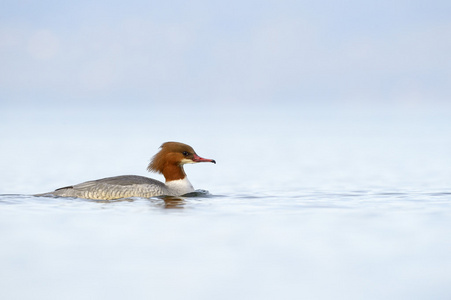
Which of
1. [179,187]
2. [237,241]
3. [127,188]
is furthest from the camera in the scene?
[179,187]

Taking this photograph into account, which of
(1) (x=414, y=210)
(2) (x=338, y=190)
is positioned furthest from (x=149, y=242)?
(2) (x=338, y=190)

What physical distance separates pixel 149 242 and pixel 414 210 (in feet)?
14.0

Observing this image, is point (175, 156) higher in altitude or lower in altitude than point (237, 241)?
higher

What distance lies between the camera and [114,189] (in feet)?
44.1

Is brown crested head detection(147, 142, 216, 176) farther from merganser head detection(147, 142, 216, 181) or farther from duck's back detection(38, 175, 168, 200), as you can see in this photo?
duck's back detection(38, 175, 168, 200)

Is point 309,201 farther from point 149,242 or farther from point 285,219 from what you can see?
point 149,242

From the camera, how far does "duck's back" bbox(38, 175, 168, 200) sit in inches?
528

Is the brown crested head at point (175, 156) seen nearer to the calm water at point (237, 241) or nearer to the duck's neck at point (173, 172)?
the duck's neck at point (173, 172)

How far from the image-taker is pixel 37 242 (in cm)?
938

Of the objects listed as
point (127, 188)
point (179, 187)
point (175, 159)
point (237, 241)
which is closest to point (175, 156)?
point (175, 159)

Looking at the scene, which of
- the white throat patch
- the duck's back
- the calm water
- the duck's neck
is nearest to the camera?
the calm water

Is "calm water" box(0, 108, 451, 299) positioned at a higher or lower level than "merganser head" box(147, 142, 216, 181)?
lower

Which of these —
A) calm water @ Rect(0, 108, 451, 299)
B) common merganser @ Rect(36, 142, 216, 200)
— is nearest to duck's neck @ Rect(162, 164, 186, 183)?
common merganser @ Rect(36, 142, 216, 200)

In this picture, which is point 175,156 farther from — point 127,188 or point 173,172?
point 127,188
